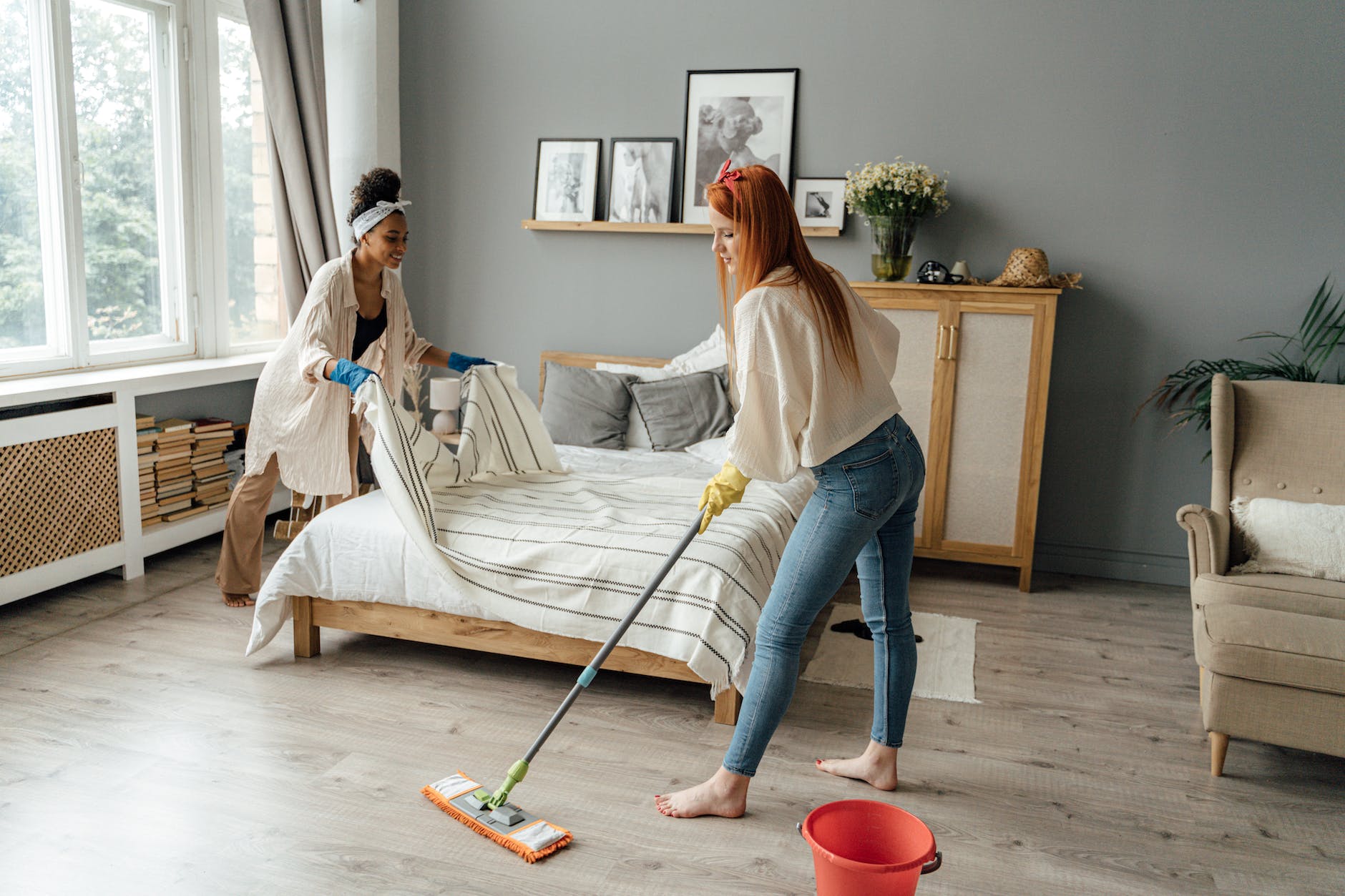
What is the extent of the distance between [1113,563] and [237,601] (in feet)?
11.6

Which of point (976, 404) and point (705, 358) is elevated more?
point (705, 358)

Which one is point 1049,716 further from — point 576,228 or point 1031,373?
point 576,228

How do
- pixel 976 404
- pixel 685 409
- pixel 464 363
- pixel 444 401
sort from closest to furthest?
pixel 464 363
pixel 976 404
pixel 685 409
pixel 444 401

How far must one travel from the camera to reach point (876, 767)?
7.67ft

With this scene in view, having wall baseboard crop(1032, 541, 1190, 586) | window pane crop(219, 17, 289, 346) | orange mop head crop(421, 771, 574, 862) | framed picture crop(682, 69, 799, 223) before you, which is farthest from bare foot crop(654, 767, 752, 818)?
window pane crop(219, 17, 289, 346)

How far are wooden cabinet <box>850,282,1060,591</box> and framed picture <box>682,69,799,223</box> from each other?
879 millimetres

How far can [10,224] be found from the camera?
350 centimetres

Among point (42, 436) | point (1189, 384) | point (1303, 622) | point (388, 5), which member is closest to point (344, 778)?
point (42, 436)

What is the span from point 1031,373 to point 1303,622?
1.64m

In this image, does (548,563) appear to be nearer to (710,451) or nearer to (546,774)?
(546,774)

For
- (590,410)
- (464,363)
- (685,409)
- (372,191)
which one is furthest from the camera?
(590,410)

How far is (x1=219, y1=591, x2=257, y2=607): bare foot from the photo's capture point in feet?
11.5

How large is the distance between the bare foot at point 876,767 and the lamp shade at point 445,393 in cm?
277

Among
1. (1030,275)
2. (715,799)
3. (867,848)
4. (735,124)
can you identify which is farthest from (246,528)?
(1030,275)
